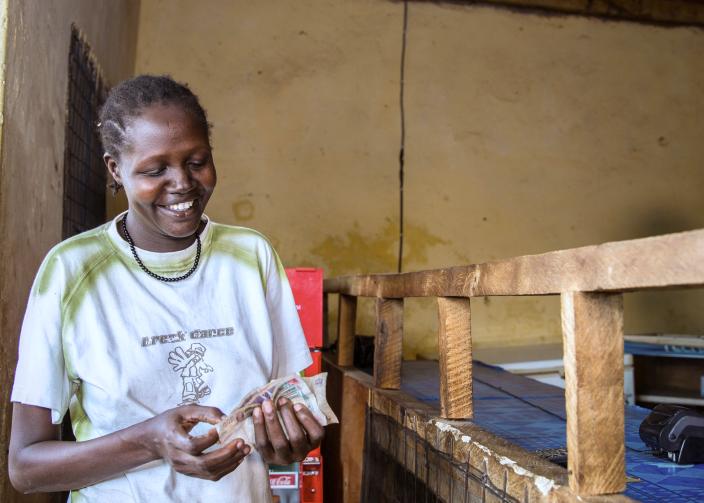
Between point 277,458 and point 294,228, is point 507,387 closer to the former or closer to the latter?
point 277,458

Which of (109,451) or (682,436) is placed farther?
(682,436)

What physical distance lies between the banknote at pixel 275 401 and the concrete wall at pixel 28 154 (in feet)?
2.61

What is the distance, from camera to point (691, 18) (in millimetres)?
5559

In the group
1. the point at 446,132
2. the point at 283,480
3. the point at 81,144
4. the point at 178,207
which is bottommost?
the point at 283,480

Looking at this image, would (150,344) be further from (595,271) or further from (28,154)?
(28,154)

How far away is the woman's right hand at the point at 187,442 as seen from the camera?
1106mm

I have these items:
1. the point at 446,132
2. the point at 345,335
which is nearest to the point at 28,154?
the point at 345,335

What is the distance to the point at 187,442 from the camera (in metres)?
1.10

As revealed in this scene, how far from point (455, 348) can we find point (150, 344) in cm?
80

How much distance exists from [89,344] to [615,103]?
16.9 feet

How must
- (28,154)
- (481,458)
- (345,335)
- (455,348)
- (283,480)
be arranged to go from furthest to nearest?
(345,335), (283,480), (28,154), (455,348), (481,458)

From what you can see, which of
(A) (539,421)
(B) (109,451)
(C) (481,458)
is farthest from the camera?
(A) (539,421)

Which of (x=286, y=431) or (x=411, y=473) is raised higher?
(x=286, y=431)

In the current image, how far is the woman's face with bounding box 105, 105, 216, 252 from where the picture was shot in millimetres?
1277
